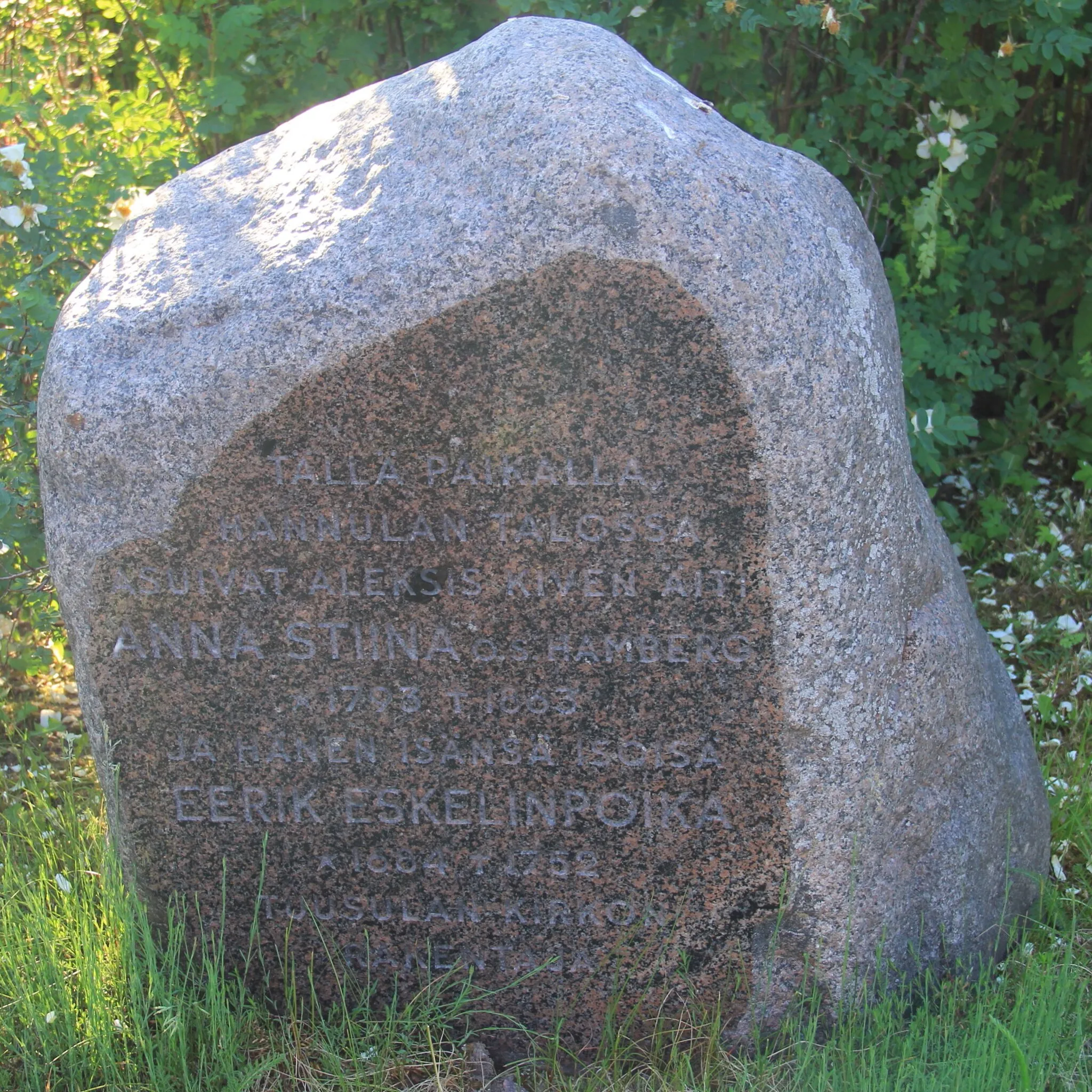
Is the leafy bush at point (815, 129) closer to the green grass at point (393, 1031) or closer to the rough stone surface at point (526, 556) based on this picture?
the rough stone surface at point (526, 556)

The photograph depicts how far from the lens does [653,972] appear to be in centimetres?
202

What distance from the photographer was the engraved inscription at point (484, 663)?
1.79 meters

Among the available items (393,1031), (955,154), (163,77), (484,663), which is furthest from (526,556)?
(163,77)

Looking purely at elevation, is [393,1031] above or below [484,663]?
below

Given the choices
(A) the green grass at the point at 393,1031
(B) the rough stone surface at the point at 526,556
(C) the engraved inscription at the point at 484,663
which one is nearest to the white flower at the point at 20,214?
(B) the rough stone surface at the point at 526,556

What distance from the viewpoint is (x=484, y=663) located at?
193 centimetres

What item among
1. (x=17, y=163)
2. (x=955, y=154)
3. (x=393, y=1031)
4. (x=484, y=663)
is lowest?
(x=393, y=1031)

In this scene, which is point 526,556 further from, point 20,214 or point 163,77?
point 163,77

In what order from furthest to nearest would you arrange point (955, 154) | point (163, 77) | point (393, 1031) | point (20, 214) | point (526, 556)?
point (163, 77), point (955, 154), point (20, 214), point (393, 1031), point (526, 556)

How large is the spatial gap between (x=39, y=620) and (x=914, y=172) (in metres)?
2.67

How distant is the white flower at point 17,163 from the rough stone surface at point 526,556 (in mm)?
670

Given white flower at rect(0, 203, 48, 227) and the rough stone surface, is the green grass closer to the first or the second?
the rough stone surface

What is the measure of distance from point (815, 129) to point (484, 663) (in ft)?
7.05

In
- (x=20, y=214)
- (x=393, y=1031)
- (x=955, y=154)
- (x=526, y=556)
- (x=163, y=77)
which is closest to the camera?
(x=526, y=556)
